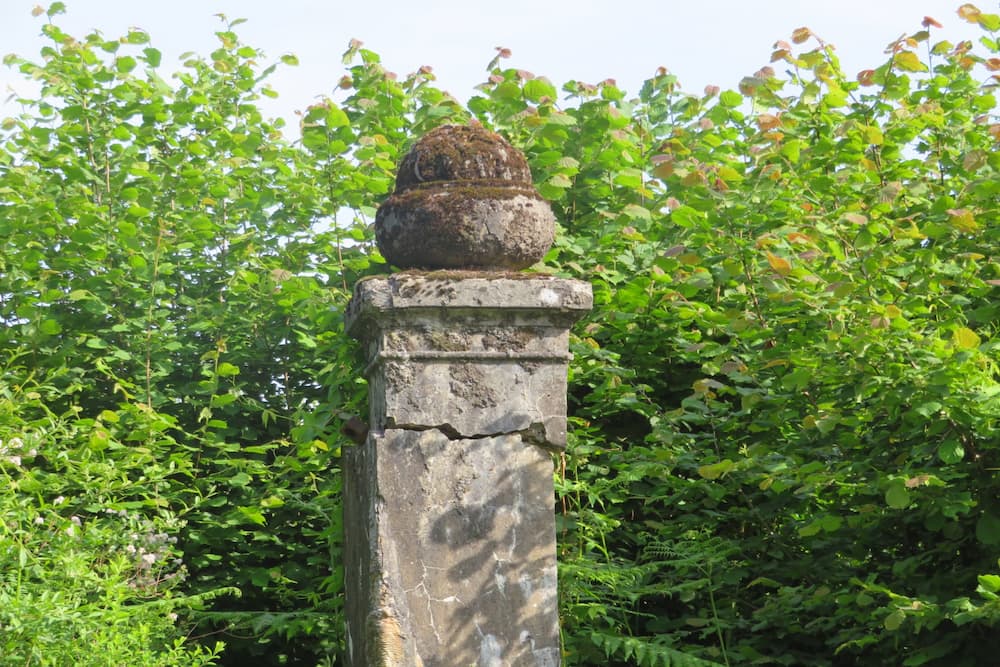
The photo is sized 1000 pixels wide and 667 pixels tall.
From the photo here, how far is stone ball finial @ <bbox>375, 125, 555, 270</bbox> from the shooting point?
3307mm

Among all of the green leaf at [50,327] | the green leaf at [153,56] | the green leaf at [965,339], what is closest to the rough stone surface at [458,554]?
the green leaf at [965,339]

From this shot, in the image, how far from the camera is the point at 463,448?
10.4 ft

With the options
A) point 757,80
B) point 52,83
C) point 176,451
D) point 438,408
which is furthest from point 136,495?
point 757,80

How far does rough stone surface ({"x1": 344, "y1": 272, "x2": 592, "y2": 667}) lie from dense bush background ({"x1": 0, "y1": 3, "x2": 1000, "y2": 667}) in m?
0.74

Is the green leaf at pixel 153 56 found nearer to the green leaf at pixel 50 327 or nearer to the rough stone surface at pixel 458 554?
the green leaf at pixel 50 327

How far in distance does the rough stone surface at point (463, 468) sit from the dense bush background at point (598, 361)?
0.74m

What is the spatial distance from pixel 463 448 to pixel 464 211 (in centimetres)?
69

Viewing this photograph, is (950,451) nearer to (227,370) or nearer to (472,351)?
(472,351)

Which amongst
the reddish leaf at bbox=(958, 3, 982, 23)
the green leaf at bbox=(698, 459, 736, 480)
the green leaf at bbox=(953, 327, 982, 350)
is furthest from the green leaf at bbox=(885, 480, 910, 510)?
the reddish leaf at bbox=(958, 3, 982, 23)

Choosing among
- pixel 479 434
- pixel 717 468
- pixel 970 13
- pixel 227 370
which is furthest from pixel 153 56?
pixel 970 13

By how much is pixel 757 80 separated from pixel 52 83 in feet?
11.3

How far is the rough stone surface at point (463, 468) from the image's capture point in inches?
123

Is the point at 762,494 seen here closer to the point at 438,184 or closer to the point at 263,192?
the point at 438,184

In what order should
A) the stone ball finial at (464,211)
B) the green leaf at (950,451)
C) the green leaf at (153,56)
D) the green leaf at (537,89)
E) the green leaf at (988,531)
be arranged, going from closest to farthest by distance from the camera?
the stone ball finial at (464,211) < the green leaf at (950,451) < the green leaf at (988,531) < the green leaf at (537,89) < the green leaf at (153,56)
